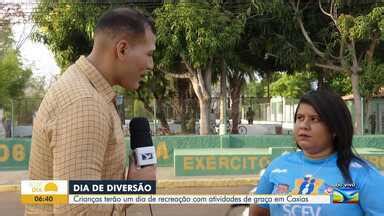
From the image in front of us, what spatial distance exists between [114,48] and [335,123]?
0.95 m

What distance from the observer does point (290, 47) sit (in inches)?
723

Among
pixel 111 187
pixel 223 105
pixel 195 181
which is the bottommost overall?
pixel 195 181

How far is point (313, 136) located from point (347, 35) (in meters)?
15.7

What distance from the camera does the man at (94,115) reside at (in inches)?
65.2

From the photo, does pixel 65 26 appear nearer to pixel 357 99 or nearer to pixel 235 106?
pixel 235 106

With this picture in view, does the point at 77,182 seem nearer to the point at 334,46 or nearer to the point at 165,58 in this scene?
the point at 165,58

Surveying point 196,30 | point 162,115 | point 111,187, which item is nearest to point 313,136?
point 111,187

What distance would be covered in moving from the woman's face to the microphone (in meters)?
0.64

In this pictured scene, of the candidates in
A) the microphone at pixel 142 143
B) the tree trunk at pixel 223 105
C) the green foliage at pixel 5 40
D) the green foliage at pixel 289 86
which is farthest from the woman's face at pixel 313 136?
the green foliage at pixel 289 86

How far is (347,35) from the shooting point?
56.3 feet

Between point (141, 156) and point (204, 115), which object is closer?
point (141, 156)

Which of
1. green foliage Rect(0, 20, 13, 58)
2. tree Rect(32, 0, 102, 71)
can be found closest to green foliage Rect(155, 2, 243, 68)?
tree Rect(32, 0, 102, 71)

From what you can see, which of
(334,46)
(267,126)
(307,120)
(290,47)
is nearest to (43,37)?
(290,47)

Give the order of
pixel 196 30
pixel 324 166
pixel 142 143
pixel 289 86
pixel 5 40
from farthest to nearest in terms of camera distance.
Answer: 1. pixel 289 86
2. pixel 5 40
3. pixel 196 30
4. pixel 324 166
5. pixel 142 143
